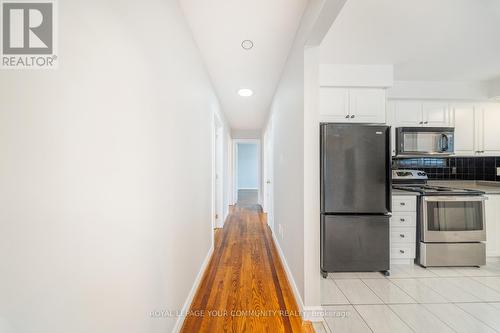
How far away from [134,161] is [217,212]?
3.21 metres

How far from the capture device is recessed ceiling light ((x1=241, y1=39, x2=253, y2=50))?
82.1 inches

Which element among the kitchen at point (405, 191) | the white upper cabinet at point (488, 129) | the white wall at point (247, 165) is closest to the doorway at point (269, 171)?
the kitchen at point (405, 191)

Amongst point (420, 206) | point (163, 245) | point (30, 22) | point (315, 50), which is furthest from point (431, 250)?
point (30, 22)

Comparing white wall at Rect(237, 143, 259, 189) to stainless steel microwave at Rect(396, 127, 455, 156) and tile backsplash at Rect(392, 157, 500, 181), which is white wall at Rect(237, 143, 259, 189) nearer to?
tile backsplash at Rect(392, 157, 500, 181)

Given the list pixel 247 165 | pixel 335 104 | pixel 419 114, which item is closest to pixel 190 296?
pixel 335 104

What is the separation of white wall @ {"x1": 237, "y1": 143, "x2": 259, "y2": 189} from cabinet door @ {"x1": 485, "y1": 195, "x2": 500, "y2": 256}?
8.55 metres

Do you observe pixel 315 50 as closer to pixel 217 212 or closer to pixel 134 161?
pixel 134 161

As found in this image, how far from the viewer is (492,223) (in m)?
2.73

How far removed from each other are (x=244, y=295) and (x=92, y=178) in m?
1.80

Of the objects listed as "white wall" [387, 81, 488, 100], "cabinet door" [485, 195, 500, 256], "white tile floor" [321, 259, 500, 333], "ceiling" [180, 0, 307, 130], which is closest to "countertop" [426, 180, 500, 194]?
"cabinet door" [485, 195, 500, 256]

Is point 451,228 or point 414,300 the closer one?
point 414,300

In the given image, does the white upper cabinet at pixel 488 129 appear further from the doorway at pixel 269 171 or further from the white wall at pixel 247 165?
the white wall at pixel 247 165

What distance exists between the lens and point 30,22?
1.87 ft

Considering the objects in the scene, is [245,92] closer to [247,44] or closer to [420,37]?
[247,44]
